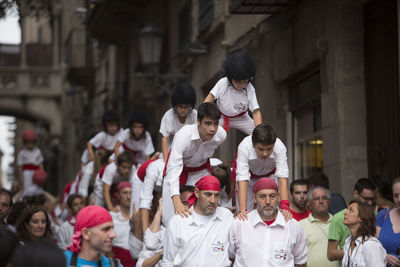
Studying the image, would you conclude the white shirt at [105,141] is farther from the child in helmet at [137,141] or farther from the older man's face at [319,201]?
the older man's face at [319,201]

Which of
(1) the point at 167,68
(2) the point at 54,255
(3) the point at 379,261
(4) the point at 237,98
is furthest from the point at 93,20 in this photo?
(2) the point at 54,255

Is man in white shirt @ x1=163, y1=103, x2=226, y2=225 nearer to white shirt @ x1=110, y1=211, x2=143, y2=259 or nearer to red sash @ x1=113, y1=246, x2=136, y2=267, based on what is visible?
white shirt @ x1=110, y1=211, x2=143, y2=259

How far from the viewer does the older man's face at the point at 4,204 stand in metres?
11.0

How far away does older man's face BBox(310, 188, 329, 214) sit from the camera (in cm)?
1027

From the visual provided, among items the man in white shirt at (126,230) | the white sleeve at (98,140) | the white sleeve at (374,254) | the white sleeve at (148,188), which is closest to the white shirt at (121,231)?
the man in white shirt at (126,230)

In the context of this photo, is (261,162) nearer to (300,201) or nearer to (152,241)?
(152,241)

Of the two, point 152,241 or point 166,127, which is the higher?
point 166,127

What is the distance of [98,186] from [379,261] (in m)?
7.17

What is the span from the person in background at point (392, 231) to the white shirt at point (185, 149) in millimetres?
1952

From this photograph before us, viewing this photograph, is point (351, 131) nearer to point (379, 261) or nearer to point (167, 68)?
point (379, 261)

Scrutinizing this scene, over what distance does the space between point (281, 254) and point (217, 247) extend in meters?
0.64

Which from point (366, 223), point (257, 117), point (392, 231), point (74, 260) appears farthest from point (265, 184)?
point (74, 260)

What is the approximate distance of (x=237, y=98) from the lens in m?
10.2

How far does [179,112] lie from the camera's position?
36.0 feet
